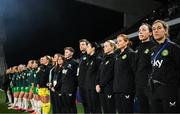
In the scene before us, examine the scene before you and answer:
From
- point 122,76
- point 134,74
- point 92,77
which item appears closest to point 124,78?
point 122,76

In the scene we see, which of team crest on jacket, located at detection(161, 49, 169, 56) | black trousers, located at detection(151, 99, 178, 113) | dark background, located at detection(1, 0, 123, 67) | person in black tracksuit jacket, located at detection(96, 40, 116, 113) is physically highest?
dark background, located at detection(1, 0, 123, 67)

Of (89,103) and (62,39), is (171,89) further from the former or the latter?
(62,39)

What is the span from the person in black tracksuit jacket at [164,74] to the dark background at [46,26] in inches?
617

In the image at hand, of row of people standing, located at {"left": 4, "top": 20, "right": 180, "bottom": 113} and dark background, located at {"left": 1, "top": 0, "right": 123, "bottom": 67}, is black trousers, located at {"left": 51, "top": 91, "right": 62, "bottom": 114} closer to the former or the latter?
row of people standing, located at {"left": 4, "top": 20, "right": 180, "bottom": 113}

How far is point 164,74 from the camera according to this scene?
4328 millimetres

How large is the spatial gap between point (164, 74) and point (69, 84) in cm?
306

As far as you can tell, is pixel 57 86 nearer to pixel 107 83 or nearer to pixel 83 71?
pixel 83 71

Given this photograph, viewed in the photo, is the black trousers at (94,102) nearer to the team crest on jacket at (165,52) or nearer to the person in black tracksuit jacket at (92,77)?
the person in black tracksuit jacket at (92,77)

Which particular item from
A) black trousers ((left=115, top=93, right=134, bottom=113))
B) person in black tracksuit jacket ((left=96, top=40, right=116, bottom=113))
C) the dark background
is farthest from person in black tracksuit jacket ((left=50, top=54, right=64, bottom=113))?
the dark background

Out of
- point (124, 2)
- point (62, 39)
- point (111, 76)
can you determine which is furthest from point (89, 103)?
point (124, 2)

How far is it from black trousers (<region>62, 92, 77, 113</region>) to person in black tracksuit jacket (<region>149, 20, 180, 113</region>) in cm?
279

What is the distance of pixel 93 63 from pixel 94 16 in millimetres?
14858

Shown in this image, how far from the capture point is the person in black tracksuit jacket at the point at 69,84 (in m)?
7.05

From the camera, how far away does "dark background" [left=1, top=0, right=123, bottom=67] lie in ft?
65.3
